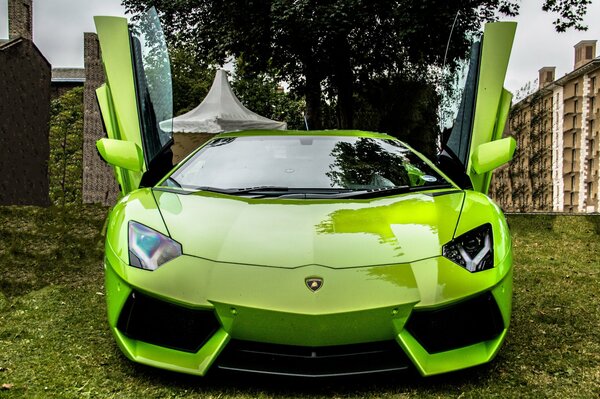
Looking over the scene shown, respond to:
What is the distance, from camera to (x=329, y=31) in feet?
43.6

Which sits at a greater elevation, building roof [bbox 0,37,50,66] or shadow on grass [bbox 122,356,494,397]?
building roof [bbox 0,37,50,66]

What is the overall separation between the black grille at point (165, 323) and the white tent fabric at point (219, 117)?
450 inches

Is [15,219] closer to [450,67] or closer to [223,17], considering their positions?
[450,67]

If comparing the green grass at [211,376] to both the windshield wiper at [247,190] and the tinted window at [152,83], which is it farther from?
the tinted window at [152,83]

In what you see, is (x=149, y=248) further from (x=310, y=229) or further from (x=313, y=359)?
(x=313, y=359)

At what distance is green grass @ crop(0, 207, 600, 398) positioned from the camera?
2.37 metres

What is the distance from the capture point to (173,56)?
31.7 metres

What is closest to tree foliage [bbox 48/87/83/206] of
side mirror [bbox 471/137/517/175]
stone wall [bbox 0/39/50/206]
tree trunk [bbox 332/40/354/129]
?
tree trunk [bbox 332/40/354/129]

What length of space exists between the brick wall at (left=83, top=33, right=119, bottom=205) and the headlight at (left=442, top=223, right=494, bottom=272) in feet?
28.1

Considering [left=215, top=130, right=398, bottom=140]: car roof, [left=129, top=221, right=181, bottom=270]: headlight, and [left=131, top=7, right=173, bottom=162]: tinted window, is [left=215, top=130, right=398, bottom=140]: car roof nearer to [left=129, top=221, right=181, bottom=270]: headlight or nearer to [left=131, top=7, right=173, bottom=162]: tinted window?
[left=131, top=7, right=173, bottom=162]: tinted window

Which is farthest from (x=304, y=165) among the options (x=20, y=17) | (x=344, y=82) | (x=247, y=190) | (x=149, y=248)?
(x=20, y=17)

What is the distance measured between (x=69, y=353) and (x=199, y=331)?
1.04 metres

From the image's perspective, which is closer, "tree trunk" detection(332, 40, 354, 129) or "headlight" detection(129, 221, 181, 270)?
"headlight" detection(129, 221, 181, 270)

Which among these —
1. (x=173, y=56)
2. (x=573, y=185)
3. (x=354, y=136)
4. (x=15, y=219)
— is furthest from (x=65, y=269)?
(x=573, y=185)
